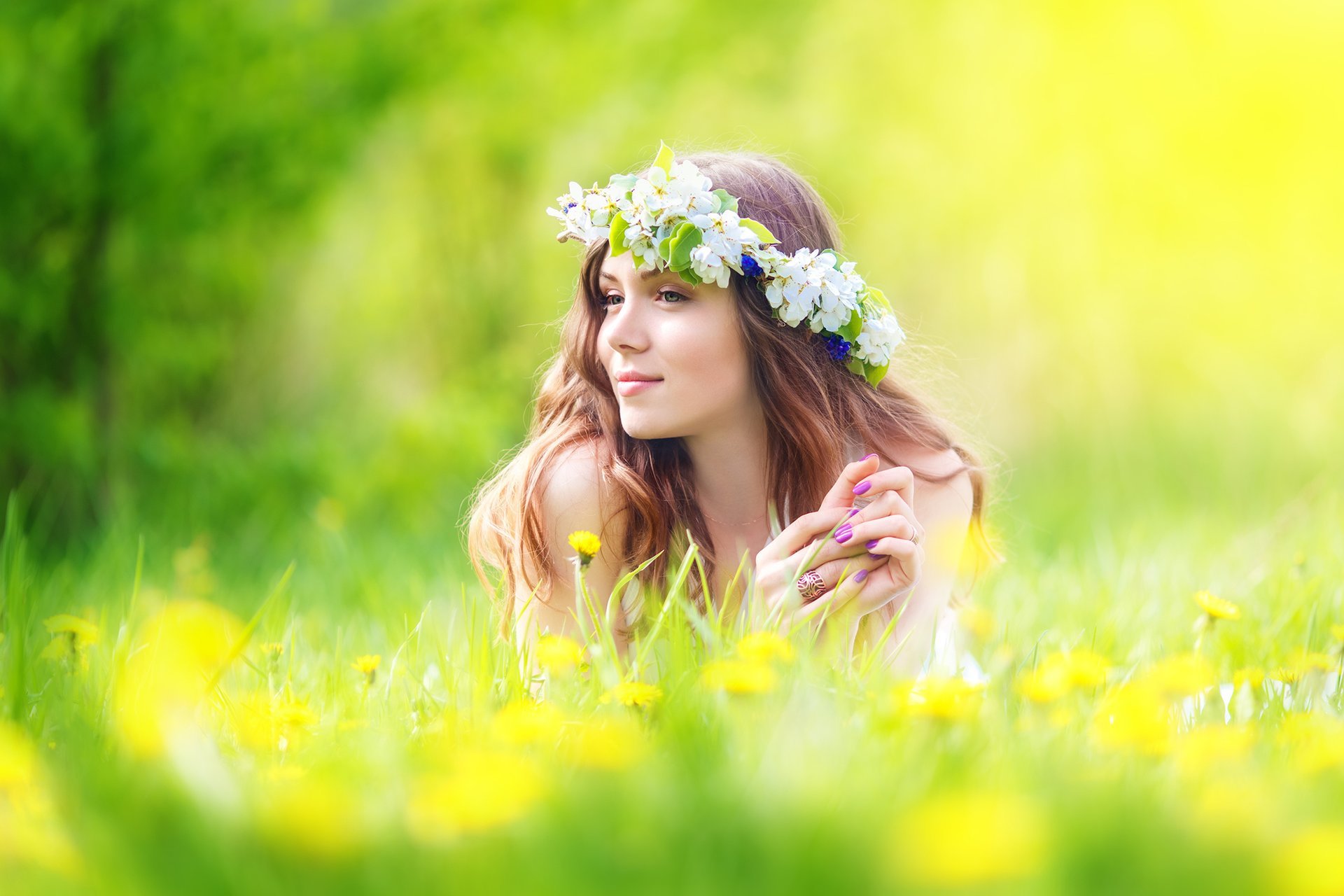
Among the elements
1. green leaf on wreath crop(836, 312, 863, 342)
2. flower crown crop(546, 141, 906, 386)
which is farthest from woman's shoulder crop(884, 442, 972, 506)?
green leaf on wreath crop(836, 312, 863, 342)

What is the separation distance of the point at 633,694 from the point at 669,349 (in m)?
0.95

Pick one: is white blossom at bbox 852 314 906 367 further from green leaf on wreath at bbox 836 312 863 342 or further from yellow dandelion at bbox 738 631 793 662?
yellow dandelion at bbox 738 631 793 662

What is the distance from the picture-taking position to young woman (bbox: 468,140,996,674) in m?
2.21

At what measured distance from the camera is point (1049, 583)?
3098mm

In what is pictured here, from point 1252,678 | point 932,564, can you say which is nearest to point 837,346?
point 932,564

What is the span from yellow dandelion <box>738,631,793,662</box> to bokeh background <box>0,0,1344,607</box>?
1408mm

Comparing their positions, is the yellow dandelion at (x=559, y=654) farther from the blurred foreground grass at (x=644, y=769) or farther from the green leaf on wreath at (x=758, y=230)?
the green leaf on wreath at (x=758, y=230)

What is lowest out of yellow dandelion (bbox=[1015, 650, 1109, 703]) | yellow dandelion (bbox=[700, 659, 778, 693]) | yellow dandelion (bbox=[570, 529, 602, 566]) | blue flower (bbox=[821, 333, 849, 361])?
yellow dandelion (bbox=[700, 659, 778, 693])

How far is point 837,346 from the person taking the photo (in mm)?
2506

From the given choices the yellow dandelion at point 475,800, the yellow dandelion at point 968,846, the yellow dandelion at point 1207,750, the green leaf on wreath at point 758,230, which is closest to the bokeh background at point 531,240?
the green leaf on wreath at point 758,230

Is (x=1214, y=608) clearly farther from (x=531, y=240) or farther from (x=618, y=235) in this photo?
(x=531, y=240)

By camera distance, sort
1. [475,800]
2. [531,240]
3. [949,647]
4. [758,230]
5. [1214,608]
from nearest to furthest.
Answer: [475,800] < [1214,608] < [758,230] < [949,647] < [531,240]

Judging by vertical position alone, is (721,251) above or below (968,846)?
above

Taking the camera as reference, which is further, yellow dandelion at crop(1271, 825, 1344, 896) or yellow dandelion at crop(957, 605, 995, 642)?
yellow dandelion at crop(957, 605, 995, 642)
